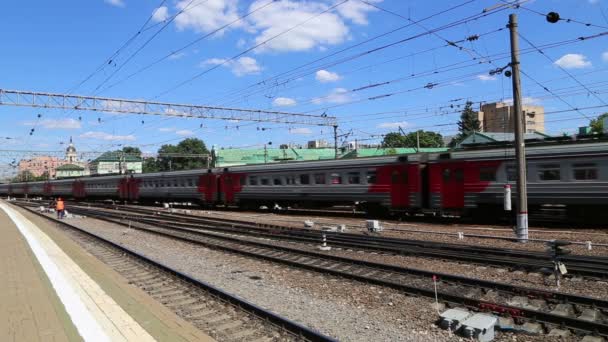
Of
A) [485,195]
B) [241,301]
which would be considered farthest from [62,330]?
[485,195]

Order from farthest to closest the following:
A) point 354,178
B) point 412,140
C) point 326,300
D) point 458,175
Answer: point 412,140 < point 354,178 < point 458,175 < point 326,300

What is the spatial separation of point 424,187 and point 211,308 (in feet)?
49.3

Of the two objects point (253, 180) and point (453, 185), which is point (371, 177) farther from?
point (253, 180)

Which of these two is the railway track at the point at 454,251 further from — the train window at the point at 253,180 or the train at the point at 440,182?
the train window at the point at 253,180

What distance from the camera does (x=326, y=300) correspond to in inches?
354

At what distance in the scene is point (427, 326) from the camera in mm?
7195

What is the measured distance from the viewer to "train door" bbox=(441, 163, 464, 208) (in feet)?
65.5

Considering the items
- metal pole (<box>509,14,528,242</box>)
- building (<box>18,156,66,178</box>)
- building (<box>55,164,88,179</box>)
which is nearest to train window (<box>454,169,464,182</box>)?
metal pole (<box>509,14,528,242</box>)

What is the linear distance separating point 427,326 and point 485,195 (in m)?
13.1

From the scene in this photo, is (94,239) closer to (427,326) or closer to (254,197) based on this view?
(254,197)

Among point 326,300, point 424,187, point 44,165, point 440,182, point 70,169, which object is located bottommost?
point 326,300

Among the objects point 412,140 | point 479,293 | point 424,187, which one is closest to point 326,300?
point 479,293

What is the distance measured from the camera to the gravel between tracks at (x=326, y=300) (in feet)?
23.0

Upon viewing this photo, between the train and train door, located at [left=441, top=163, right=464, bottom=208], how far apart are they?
0.13 feet
